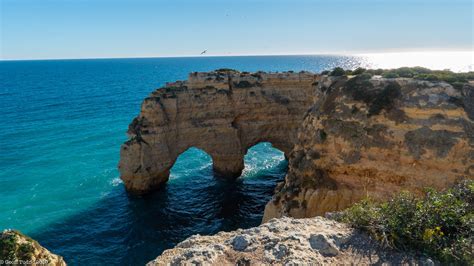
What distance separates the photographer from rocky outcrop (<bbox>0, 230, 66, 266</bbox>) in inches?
372

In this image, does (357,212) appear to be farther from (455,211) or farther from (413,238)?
(455,211)

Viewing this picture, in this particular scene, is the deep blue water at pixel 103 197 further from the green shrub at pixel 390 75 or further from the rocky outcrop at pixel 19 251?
the green shrub at pixel 390 75

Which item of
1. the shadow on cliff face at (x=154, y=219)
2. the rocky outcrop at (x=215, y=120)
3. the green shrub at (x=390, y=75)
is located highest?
the green shrub at (x=390, y=75)

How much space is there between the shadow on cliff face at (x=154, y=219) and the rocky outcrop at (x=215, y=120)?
2.59m

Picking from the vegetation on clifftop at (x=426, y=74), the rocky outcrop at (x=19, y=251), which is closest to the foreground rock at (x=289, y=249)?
the rocky outcrop at (x=19, y=251)

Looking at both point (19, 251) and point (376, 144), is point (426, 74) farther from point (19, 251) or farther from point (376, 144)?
point (19, 251)

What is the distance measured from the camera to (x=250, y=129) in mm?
42125

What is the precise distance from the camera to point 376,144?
18.8 metres

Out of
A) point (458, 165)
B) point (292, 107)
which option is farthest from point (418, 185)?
point (292, 107)

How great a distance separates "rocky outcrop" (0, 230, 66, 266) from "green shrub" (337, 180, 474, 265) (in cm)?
938

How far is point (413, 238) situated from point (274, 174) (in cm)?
3467

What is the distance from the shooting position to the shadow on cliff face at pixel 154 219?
86.5ft

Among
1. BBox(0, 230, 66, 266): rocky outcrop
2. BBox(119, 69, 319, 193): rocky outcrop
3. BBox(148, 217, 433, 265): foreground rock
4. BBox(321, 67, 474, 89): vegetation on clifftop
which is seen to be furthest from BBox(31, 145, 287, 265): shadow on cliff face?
BBox(148, 217, 433, 265): foreground rock

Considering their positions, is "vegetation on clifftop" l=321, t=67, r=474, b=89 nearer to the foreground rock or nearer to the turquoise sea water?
the foreground rock
